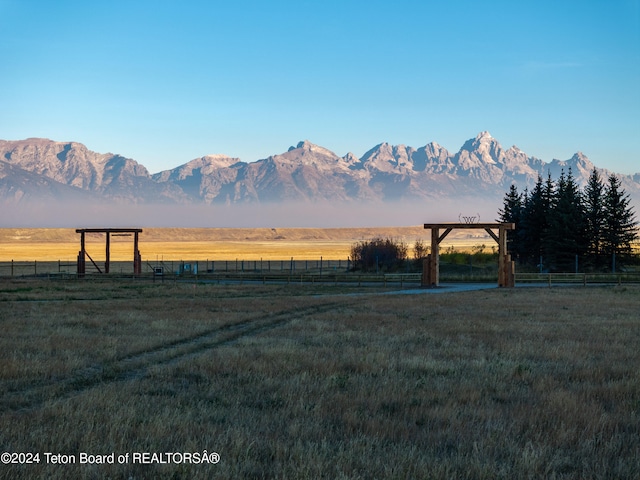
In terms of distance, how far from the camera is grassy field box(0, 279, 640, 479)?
8023 mm

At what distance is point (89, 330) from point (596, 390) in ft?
46.4

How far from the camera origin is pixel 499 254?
4362cm

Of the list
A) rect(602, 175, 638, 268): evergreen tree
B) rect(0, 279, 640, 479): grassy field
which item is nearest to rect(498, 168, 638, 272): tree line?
rect(602, 175, 638, 268): evergreen tree

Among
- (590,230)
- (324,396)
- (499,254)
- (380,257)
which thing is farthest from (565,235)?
(324,396)

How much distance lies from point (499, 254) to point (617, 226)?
16.8 m

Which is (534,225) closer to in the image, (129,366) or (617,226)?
(617,226)

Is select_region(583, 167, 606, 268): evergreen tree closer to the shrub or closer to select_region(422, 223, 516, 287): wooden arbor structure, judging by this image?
select_region(422, 223, 516, 287): wooden arbor structure

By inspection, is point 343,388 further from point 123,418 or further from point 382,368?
point 123,418

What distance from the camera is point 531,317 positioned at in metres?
25.3

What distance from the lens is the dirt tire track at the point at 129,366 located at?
11.3 m

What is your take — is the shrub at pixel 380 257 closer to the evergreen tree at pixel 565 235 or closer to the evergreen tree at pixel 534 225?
the evergreen tree at pixel 534 225

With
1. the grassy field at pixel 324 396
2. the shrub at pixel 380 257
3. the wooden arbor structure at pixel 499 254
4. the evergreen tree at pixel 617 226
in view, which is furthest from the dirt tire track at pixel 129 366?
the shrub at pixel 380 257

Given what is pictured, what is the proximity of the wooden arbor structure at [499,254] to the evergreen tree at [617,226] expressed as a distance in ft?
51.7

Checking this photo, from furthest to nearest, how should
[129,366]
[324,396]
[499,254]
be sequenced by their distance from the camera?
[499,254]
[129,366]
[324,396]
